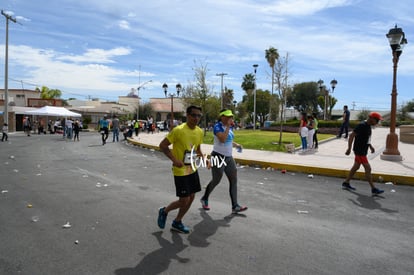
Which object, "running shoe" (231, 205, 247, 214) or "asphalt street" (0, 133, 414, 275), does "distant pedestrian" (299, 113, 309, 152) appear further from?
"running shoe" (231, 205, 247, 214)

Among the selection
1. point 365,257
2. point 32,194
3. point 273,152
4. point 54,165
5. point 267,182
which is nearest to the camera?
point 365,257

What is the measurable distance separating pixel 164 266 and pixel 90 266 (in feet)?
2.52

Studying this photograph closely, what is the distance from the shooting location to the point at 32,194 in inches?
264

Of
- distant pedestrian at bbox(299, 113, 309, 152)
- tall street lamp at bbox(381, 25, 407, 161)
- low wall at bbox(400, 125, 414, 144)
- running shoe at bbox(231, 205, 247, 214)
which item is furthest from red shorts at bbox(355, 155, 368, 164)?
low wall at bbox(400, 125, 414, 144)

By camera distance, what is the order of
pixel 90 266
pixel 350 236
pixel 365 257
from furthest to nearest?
pixel 350 236 → pixel 365 257 → pixel 90 266

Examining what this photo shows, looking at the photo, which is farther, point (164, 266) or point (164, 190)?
point (164, 190)

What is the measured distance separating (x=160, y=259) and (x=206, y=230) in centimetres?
113

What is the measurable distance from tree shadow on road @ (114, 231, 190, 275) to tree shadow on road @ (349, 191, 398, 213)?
3.75 metres

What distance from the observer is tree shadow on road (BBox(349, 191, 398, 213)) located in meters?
6.12

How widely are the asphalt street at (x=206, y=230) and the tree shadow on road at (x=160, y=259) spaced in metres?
0.01

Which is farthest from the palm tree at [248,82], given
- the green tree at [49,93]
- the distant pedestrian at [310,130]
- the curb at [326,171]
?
the curb at [326,171]

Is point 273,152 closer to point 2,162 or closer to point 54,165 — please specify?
point 54,165

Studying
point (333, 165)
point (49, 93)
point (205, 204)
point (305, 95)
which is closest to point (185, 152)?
point (205, 204)

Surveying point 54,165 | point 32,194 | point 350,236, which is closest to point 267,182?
point 350,236
